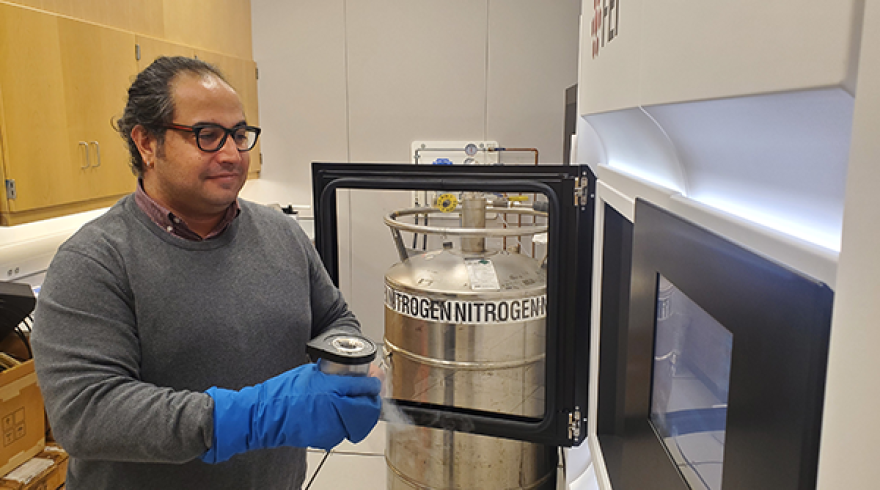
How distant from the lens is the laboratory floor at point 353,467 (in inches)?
99.8

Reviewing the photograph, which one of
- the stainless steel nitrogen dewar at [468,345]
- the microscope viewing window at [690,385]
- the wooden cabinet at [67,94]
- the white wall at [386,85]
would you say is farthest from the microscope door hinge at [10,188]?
the microscope viewing window at [690,385]

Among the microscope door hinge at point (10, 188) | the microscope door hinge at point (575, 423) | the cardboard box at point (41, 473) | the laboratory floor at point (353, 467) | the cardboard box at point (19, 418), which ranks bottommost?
the laboratory floor at point (353, 467)

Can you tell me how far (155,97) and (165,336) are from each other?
45 centimetres

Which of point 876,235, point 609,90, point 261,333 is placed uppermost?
point 609,90

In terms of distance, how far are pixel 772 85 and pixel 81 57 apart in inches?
109

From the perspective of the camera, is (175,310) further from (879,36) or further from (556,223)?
(879,36)

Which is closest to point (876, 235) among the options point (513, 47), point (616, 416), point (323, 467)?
point (616, 416)

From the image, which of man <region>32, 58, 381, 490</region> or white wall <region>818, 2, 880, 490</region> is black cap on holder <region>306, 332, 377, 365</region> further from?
white wall <region>818, 2, 880, 490</region>

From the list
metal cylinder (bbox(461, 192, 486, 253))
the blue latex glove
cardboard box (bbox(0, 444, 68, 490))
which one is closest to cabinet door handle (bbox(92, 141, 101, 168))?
cardboard box (bbox(0, 444, 68, 490))

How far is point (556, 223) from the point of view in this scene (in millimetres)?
1442

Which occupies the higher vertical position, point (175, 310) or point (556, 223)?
point (556, 223)

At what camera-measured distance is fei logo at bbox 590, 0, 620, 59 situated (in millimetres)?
826

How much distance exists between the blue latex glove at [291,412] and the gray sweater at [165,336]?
32 mm

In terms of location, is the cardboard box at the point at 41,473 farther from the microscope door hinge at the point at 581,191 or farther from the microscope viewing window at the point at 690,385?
the microscope viewing window at the point at 690,385
